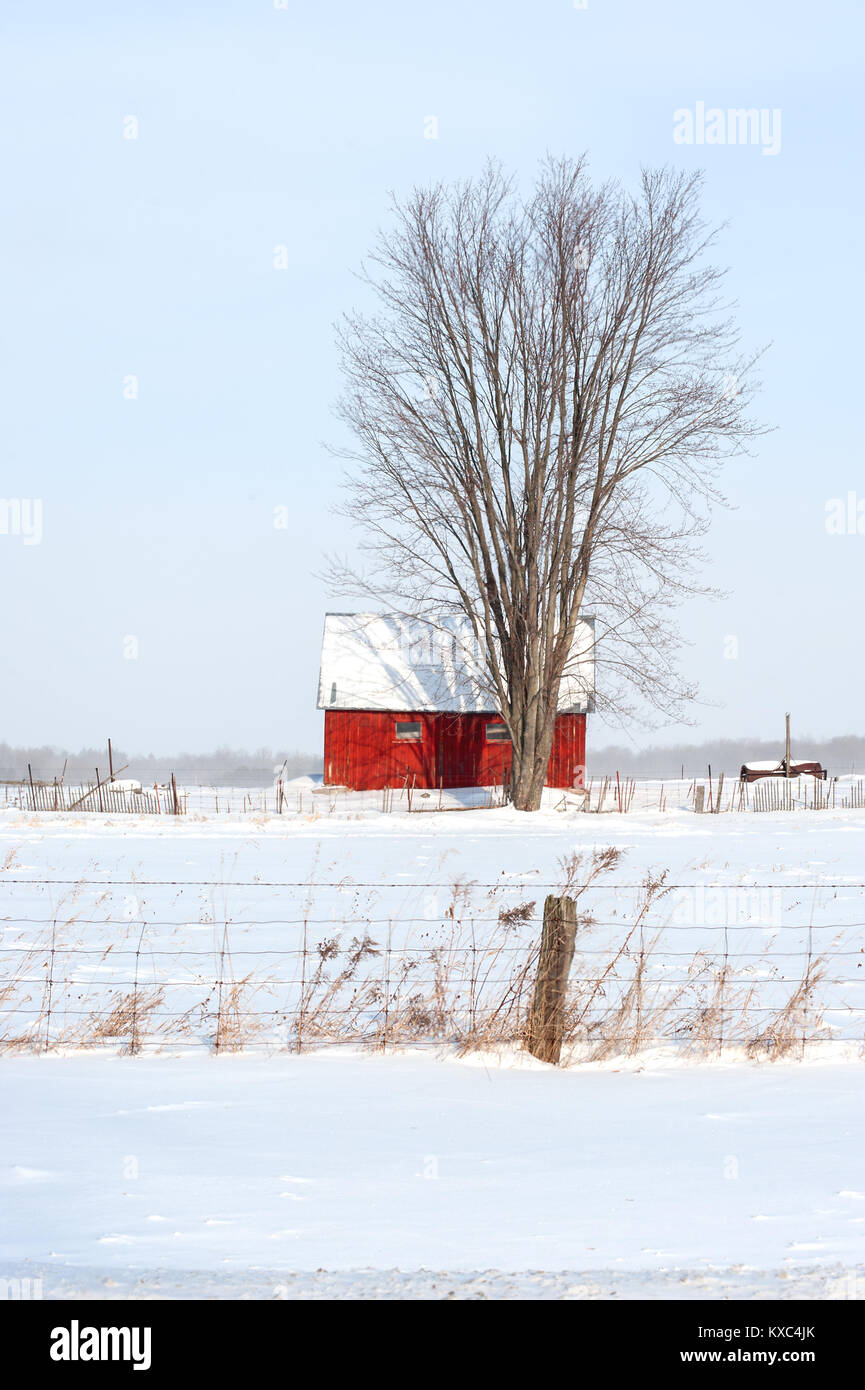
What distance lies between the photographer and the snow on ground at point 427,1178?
4418 mm

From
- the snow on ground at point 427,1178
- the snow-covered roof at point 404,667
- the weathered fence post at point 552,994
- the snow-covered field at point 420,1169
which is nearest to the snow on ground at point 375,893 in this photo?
the snow-covered field at point 420,1169

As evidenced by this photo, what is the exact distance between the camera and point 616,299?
3181cm

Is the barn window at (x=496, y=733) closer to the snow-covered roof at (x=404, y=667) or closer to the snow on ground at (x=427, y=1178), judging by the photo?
the snow-covered roof at (x=404, y=667)

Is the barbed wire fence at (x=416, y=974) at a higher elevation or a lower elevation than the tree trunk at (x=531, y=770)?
lower

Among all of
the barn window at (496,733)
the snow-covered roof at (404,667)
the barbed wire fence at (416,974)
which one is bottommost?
the barbed wire fence at (416,974)

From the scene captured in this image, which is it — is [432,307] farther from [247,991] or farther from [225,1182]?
[225,1182]

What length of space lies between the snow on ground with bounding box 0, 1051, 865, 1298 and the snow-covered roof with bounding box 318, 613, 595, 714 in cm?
3123

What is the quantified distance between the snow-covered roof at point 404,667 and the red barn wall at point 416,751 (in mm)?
525

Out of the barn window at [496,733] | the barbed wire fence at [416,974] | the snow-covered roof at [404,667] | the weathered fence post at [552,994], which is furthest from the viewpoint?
the barn window at [496,733]

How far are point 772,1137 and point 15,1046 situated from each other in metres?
4.74

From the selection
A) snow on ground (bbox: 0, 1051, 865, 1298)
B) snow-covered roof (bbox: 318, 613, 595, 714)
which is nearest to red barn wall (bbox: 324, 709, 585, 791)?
snow-covered roof (bbox: 318, 613, 595, 714)

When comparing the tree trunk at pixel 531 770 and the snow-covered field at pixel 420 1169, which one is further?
the tree trunk at pixel 531 770

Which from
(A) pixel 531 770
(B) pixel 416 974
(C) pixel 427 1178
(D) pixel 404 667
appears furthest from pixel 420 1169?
(D) pixel 404 667

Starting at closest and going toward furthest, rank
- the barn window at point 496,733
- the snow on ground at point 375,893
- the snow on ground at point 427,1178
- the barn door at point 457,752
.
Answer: the snow on ground at point 427,1178, the snow on ground at point 375,893, the barn door at point 457,752, the barn window at point 496,733
